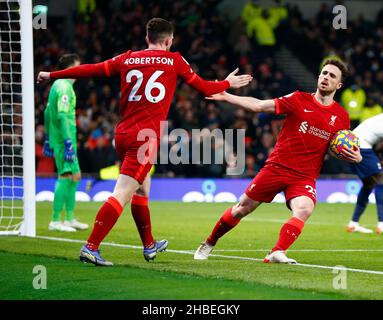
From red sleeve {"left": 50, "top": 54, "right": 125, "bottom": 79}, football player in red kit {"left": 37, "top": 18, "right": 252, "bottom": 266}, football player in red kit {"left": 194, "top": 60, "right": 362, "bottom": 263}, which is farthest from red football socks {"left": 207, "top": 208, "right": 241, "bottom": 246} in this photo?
red sleeve {"left": 50, "top": 54, "right": 125, "bottom": 79}

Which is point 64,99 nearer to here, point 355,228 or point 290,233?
point 355,228

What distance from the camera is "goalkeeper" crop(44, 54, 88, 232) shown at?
13125 millimetres

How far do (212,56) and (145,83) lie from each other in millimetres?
17813

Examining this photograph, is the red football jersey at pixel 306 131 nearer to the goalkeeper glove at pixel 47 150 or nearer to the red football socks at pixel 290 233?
the red football socks at pixel 290 233

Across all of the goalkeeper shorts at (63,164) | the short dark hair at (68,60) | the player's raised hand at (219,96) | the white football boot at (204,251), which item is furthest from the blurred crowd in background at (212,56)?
the player's raised hand at (219,96)

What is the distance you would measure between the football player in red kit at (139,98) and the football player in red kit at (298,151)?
888 millimetres

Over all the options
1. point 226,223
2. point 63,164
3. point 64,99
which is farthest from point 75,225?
point 226,223

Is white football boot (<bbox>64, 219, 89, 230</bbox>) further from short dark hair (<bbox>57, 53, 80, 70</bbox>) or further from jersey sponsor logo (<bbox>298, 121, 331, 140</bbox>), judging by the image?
jersey sponsor logo (<bbox>298, 121, 331, 140</bbox>)

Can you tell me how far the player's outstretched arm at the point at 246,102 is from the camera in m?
8.96

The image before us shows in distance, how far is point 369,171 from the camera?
1367 cm

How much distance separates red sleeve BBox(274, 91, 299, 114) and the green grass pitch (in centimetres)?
156

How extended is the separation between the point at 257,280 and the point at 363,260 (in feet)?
8.10
